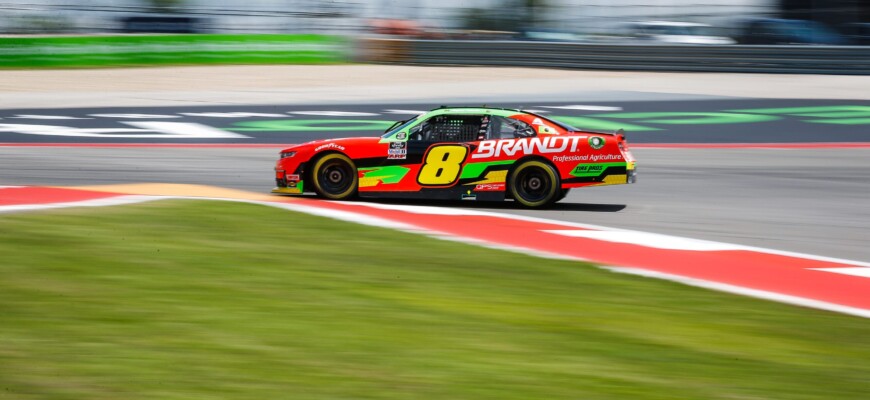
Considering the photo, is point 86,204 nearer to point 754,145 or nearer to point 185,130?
point 185,130

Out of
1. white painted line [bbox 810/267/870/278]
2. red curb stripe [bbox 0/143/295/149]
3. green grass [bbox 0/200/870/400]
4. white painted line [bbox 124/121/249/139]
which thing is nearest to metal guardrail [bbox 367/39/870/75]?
white painted line [bbox 124/121/249/139]

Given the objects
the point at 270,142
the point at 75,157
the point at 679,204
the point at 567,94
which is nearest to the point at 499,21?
the point at 567,94

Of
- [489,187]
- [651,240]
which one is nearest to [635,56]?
[489,187]

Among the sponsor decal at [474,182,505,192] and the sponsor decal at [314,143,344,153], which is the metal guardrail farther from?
the sponsor decal at [314,143,344,153]

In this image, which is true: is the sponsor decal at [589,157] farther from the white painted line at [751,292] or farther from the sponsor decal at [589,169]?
the white painted line at [751,292]

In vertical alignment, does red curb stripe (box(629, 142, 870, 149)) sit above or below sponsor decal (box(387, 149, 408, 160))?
below

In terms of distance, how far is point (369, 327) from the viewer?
5.60 m

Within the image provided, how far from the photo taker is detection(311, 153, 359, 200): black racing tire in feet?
37.7

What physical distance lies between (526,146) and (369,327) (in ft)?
18.5

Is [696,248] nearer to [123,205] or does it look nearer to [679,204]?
[679,204]

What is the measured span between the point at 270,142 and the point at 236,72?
11.2 metres

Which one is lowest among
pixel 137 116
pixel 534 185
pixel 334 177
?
pixel 534 185

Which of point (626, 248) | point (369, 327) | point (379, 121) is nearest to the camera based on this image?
point (369, 327)

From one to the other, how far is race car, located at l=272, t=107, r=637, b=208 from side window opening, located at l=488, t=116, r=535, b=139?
10mm
